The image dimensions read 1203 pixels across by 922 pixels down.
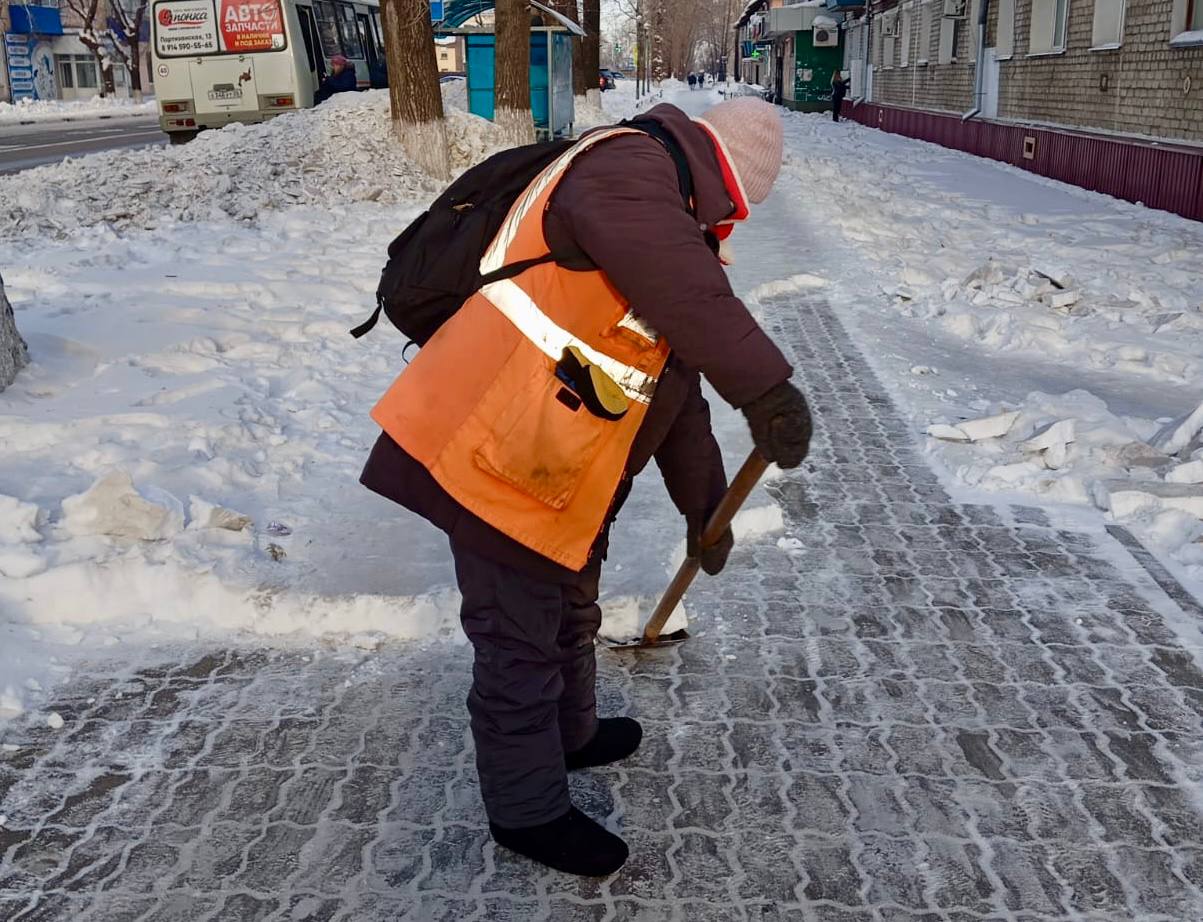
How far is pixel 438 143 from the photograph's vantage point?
13883 mm

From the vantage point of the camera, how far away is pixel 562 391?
7.69 feet

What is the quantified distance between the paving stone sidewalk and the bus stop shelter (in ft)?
49.5

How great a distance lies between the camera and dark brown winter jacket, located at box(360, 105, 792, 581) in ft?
7.29

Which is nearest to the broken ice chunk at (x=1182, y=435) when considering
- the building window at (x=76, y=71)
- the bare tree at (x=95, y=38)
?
the bare tree at (x=95, y=38)

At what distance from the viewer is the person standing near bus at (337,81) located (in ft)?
58.0

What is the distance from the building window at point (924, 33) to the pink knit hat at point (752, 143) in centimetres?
2807

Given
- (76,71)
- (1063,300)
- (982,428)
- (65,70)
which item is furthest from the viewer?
(76,71)

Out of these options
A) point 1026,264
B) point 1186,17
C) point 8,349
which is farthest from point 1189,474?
point 1186,17

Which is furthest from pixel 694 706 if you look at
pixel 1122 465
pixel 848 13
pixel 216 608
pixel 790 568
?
pixel 848 13

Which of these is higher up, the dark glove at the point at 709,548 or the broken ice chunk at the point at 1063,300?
the dark glove at the point at 709,548

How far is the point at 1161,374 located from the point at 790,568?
3430 millimetres

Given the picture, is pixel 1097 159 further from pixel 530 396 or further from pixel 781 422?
pixel 530 396

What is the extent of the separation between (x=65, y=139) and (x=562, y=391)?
2774cm

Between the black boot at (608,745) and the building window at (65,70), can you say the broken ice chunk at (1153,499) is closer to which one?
the black boot at (608,745)
